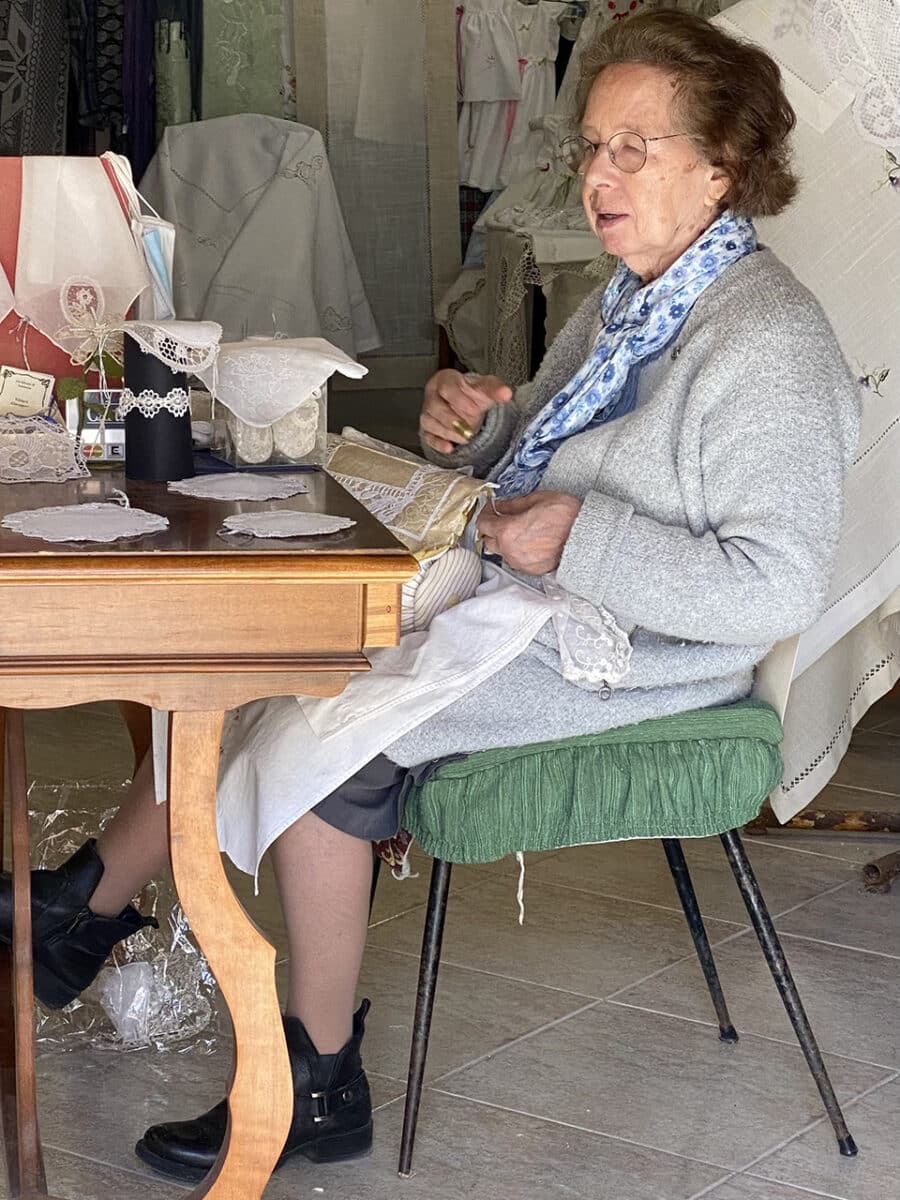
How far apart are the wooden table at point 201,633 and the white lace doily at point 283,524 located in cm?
2

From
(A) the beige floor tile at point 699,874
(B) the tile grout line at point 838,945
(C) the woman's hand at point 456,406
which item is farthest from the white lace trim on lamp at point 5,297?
(B) the tile grout line at point 838,945

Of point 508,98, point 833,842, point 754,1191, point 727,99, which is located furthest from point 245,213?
point 754,1191

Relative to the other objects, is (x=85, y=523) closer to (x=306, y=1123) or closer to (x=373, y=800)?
(x=373, y=800)

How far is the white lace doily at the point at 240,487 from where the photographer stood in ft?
5.88

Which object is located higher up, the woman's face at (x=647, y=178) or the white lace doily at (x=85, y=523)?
the woman's face at (x=647, y=178)

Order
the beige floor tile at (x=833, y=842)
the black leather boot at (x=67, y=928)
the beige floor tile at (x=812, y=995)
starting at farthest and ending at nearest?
the beige floor tile at (x=833, y=842)
the beige floor tile at (x=812, y=995)
the black leather boot at (x=67, y=928)

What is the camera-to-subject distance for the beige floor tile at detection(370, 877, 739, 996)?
2.70m

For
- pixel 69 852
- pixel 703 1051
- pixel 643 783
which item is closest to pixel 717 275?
pixel 643 783

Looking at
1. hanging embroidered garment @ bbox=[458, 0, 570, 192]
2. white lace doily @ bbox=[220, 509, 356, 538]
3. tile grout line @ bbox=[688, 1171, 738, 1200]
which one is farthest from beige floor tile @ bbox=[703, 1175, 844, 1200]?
hanging embroidered garment @ bbox=[458, 0, 570, 192]

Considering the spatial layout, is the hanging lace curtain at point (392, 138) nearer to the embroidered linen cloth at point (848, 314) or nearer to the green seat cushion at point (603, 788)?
the embroidered linen cloth at point (848, 314)

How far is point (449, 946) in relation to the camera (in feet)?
9.09

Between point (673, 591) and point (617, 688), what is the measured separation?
172 mm

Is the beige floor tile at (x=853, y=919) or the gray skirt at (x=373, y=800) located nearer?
the gray skirt at (x=373, y=800)

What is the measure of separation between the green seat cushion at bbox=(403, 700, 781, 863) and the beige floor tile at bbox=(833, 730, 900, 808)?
1.63m
